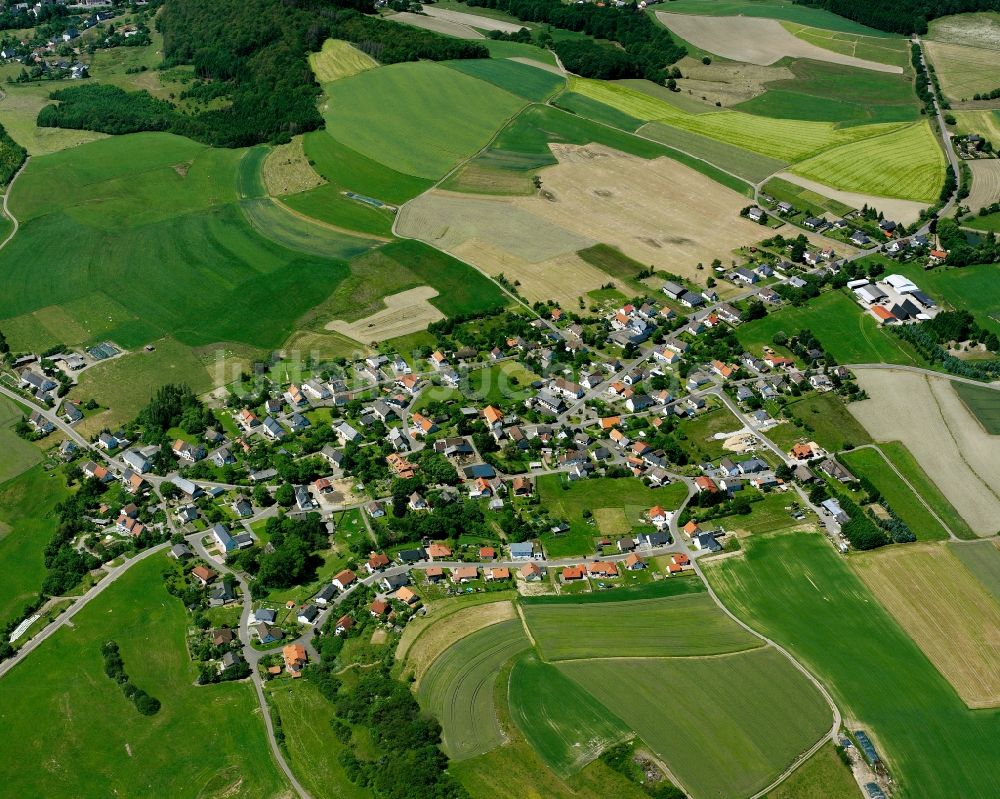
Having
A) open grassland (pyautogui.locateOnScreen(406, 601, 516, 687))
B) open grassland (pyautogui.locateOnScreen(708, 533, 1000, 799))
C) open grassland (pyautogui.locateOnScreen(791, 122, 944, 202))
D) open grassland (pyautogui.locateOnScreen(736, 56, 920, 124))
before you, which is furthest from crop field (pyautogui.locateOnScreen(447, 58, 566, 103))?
open grassland (pyautogui.locateOnScreen(406, 601, 516, 687))

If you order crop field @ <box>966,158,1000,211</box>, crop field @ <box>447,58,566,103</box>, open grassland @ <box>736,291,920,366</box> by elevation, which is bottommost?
open grassland @ <box>736,291,920,366</box>

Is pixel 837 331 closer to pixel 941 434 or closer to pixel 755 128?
pixel 941 434

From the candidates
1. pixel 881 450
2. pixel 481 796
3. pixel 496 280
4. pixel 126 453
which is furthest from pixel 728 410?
pixel 126 453

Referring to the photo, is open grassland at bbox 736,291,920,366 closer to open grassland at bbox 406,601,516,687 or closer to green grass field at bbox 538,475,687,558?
green grass field at bbox 538,475,687,558

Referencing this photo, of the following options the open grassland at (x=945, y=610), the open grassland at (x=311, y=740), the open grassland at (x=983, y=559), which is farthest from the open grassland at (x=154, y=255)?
the open grassland at (x=983, y=559)

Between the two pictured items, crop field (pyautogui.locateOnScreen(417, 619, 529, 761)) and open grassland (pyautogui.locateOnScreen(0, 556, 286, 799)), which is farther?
crop field (pyautogui.locateOnScreen(417, 619, 529, 761))

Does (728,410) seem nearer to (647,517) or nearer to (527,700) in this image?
(647,517)

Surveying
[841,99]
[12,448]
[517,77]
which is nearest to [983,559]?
[12,448]
